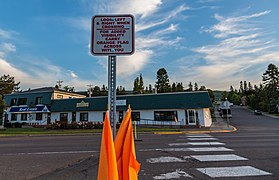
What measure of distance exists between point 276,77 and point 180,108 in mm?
59537

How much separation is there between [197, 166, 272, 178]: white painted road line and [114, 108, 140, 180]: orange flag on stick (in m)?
4.07

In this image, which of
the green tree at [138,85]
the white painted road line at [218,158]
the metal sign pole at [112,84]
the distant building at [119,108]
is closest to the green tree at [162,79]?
the green tree at [138,85]

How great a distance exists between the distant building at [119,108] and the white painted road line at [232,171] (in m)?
20.0

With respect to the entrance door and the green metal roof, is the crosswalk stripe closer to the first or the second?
the green metal roof

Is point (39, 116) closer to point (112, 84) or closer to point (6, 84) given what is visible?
point (6, 84)

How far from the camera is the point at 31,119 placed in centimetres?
3594

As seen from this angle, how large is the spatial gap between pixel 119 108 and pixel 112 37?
27.9 m

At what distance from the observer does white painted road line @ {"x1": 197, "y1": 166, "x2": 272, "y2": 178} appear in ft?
17.6

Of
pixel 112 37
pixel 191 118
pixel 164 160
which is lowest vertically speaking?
pixel 164 160

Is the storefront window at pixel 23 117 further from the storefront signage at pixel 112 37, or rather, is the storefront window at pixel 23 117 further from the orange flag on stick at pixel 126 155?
the orange flag on stick at pixel 126 155

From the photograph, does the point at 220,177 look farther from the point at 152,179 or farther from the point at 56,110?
the point at 56,110

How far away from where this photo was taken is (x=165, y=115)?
1124 inches

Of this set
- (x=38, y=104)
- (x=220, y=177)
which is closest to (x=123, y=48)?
(x=220, y=177)

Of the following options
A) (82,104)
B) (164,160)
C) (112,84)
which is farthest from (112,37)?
(82,104)
